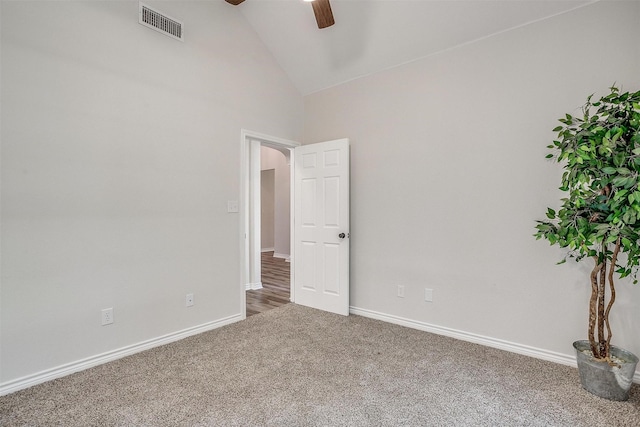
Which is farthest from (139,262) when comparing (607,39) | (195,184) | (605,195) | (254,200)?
(607,39)

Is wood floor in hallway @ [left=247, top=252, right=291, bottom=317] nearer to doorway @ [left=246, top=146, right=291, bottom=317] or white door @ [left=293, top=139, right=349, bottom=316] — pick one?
doorway @ [left=246, top=146, right=291, bottom=317]

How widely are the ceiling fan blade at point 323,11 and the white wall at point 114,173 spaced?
4.13 feet

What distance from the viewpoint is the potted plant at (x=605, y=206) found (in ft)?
5.97

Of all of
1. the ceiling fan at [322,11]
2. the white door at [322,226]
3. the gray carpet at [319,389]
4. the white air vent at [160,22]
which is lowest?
the gray carpet at [319,389]

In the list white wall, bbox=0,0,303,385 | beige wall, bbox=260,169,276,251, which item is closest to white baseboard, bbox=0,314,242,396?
white wall, bbox=0,0,303,385

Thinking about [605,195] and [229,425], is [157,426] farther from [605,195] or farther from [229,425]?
[605,195]

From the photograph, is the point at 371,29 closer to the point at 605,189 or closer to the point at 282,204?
the point at 605,189

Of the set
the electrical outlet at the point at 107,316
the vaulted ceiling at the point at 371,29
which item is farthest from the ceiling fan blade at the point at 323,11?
the electrical outlet at the point at 107,316

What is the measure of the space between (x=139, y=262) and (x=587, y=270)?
3.52m

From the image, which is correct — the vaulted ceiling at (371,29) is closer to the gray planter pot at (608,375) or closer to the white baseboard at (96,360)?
the gray planter pot at (608,375)

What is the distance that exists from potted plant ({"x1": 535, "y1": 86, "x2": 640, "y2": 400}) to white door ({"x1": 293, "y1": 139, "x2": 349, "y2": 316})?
1.96 meters

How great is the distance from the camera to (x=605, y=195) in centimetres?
196

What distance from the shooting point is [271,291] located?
478cm

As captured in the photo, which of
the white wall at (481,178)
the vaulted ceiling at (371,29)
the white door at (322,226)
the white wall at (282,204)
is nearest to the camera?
the white wall at (481,178)
